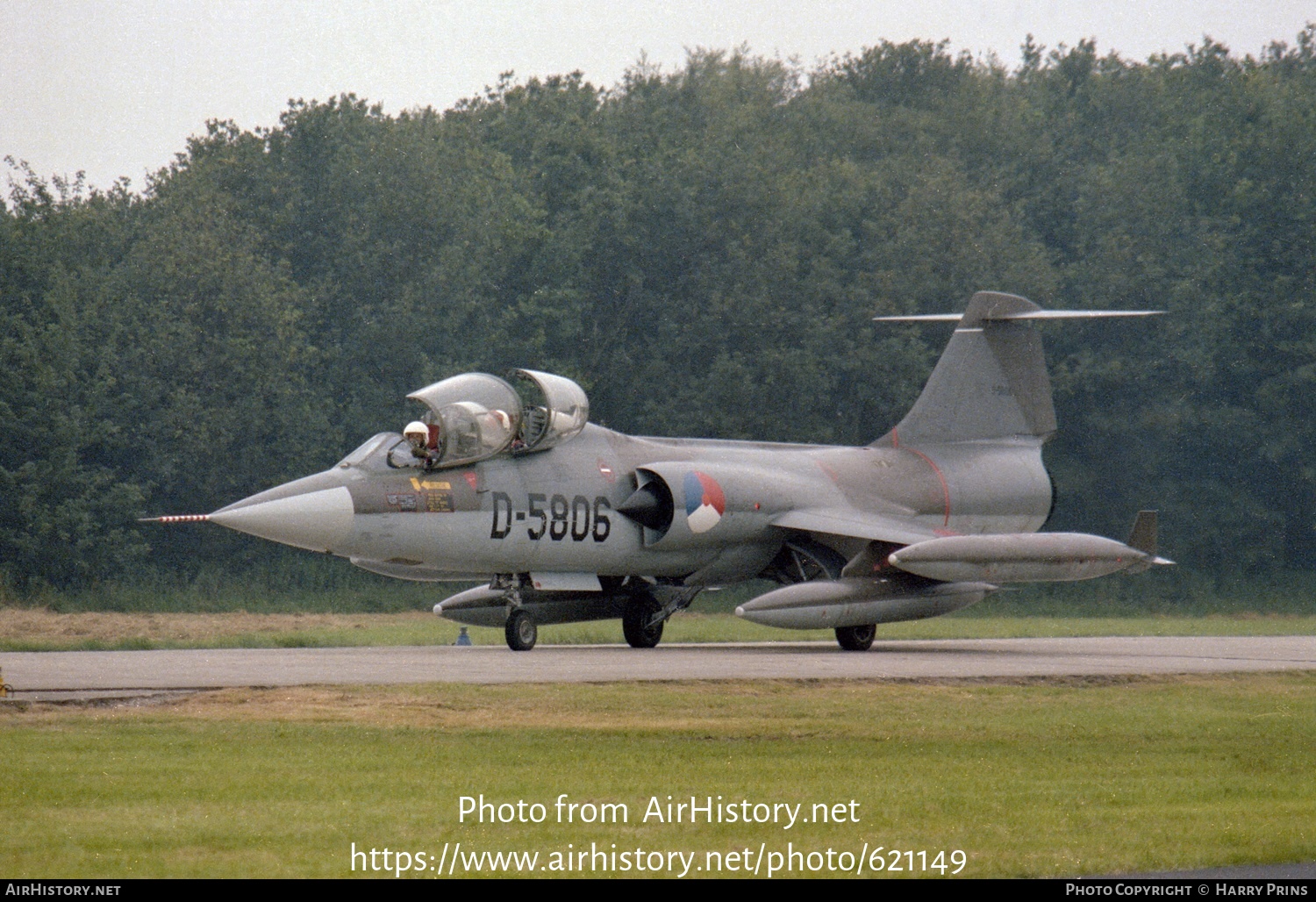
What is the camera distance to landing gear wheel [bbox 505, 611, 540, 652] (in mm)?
20109

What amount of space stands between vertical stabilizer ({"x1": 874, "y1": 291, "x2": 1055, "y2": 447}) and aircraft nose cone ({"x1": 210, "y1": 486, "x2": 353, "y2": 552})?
30.9 feet

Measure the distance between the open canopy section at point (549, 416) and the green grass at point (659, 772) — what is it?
574 cm

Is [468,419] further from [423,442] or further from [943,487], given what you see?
[943,487]

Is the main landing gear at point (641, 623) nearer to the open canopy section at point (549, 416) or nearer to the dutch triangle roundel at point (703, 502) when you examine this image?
the dutch triangle roundel at point (703, 502)

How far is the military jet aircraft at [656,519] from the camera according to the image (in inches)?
762

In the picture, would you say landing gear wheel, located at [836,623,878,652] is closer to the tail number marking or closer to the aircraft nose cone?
the tail number marking

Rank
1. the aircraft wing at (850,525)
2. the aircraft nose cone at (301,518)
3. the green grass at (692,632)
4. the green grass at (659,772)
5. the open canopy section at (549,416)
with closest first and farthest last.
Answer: the green grass at (659,772)
the aircraft nose cone at (301,518)
the open canopy section at (549,416)
the aircraft wing at (850,525)
the green grass at (692,632)

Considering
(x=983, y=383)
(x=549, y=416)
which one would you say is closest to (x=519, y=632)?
(x=549, y=416)

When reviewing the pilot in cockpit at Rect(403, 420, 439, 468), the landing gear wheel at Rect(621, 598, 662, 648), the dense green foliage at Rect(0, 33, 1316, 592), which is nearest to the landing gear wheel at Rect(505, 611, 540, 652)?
the pilot in cockpit at Rect(403, 420, 439, 468)

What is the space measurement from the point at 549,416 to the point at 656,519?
2009mm

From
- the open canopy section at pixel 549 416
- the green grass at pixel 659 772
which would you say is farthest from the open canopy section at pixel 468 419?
the green grass at pixel 659 772

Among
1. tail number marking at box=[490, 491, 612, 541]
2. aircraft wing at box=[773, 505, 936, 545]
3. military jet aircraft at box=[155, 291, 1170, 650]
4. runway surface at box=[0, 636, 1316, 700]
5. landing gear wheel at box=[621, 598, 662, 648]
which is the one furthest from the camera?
landing gear wheel at box=[621, 598, 662, 648]

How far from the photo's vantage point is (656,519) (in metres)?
21.6

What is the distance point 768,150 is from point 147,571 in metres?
22.3
